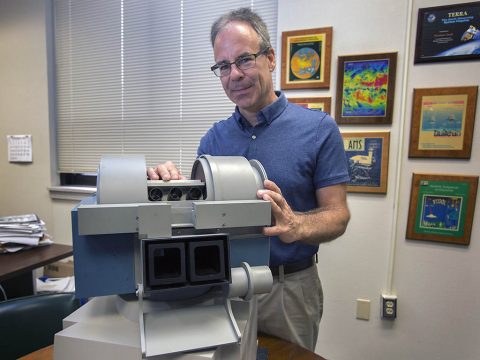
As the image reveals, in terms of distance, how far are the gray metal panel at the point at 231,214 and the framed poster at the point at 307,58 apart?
1.26 m

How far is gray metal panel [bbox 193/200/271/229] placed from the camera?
56cm

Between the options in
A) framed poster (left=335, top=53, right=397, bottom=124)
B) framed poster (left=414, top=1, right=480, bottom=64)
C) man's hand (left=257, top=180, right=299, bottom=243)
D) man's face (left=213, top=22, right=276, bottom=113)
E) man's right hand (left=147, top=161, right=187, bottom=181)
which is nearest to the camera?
man's hand (left=257, top=180, right=299, bottom=243)

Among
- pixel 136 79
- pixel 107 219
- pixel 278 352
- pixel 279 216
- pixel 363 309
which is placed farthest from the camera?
pixel 136 79

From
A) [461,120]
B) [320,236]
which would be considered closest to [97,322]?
[320,236]

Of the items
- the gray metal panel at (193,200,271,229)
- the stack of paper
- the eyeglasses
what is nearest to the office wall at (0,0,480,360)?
Result: the eyeglasses

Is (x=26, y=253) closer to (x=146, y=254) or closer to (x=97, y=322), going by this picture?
(x=97, y=322)

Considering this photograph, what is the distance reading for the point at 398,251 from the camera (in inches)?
64.4

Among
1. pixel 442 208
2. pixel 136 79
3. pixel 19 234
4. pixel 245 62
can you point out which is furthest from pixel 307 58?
pixel 19 234

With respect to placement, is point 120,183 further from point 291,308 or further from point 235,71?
point 291,308

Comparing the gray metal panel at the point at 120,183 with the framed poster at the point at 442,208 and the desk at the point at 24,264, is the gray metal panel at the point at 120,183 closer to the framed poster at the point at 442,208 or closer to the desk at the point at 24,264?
the desk at the point at 24,264

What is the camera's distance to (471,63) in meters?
1.46

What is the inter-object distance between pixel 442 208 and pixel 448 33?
86cm

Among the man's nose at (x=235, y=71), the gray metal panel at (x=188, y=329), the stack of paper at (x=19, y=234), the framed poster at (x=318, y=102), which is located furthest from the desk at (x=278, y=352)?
the framed poster at (x=318, y=102)

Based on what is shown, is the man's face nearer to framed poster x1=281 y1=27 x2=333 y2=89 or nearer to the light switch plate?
framed poster x1=281 y1=27 x2=333 y2=89
